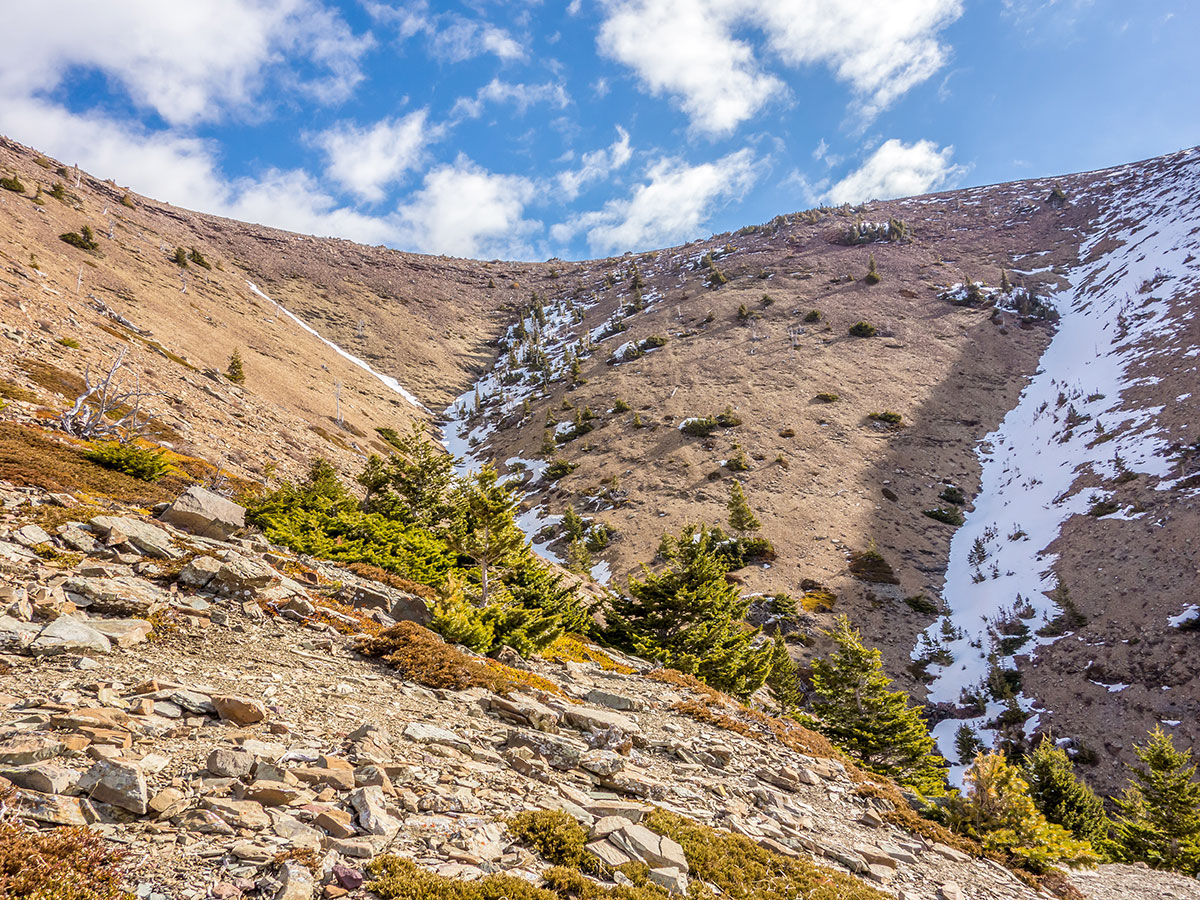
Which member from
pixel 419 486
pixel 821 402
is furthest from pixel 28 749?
pixel 821 402

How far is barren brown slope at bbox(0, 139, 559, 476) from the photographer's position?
28.6 m

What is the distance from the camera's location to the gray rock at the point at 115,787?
4.24 meters

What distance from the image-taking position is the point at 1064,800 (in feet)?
66.9

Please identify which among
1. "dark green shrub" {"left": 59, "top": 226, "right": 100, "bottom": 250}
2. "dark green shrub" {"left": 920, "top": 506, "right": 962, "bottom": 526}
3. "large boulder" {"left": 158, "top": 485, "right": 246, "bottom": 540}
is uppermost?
"dark green shrub" {"left": 920, "top": 506, "right": 962, "bottom": 526}

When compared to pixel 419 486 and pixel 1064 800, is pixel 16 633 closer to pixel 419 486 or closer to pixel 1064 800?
pixel 419 486

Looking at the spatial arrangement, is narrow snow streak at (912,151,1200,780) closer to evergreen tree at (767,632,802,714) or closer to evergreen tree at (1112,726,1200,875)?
evergreen tree at (767,632,802,714)

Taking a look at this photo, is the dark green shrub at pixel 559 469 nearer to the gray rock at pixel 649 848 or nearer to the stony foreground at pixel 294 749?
the stony foreground at pixel 294 749

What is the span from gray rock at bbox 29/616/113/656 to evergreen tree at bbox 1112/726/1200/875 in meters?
28.1

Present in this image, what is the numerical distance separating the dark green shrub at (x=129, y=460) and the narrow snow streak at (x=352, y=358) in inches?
2793

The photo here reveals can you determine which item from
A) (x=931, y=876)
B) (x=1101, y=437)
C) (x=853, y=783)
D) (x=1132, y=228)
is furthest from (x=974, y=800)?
(x=1132, y=228)

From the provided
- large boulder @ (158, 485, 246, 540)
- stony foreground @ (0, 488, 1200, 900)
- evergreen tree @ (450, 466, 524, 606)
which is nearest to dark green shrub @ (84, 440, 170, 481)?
large boulder @ (158, 485, 246, 540)

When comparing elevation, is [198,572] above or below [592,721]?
above

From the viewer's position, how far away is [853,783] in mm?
12023

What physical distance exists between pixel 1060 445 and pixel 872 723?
153ft
